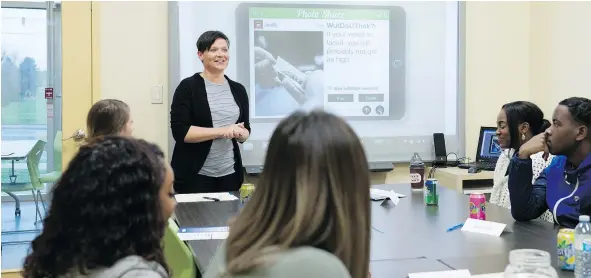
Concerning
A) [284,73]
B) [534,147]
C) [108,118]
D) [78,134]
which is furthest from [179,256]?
[284,73]

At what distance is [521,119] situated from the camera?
8.87ft

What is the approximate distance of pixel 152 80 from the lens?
12.5 feet

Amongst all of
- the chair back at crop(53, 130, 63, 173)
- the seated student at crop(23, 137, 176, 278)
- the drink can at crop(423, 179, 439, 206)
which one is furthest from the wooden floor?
the seated student at crop(23, 137, 176, 278)

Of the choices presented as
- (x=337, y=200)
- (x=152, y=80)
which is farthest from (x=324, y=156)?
(x=152, y=80)

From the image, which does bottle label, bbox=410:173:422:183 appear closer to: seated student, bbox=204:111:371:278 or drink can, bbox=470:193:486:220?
drink can, bbox=470:193:486:220

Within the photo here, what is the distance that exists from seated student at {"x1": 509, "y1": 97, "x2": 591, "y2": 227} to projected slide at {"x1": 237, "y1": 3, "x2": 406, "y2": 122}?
1826 millimetres

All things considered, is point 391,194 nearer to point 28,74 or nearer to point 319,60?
point 319,60

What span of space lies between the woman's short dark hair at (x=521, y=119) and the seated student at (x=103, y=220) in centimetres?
209

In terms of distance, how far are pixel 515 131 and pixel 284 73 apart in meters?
1.79

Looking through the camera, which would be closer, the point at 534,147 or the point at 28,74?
the point at 534,147

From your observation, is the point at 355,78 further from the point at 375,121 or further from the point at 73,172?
the point at 73,172

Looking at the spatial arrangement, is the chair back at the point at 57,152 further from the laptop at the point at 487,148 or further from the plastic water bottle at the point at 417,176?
the laptop at the point at 487,148

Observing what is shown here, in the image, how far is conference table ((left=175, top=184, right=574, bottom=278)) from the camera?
1622mm

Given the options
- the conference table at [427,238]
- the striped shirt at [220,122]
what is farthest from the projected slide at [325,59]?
the conference table at [427,238]
